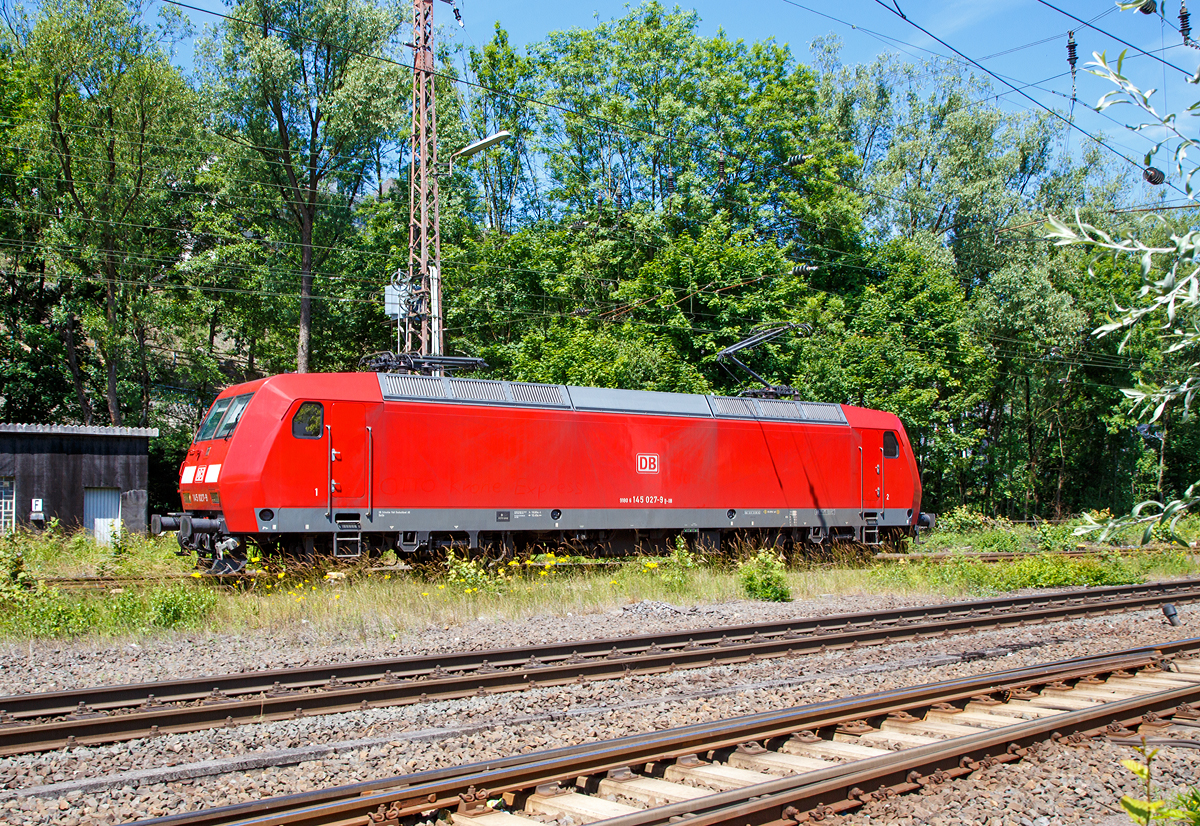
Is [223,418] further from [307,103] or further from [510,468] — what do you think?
[307,103]

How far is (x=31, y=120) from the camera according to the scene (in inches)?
1079

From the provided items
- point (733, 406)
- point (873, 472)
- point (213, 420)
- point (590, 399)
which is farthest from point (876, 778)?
point (873, 472)

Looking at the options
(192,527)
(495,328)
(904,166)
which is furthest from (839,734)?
(904,166)

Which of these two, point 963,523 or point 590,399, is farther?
point 963,523

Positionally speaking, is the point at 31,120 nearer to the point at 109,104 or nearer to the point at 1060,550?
the point at 109,104

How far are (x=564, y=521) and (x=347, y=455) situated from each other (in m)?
3.94

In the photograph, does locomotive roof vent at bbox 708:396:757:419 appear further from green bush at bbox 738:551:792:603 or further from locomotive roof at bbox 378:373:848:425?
green bush at bbox 738:551:792:603

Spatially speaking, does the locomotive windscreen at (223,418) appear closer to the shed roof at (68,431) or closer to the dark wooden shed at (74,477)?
the dark wooden shed at (74,477)

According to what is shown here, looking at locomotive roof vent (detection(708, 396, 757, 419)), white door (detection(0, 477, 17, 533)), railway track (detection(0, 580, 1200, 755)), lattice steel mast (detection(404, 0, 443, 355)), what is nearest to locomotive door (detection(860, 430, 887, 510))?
locomotive roof vent (detection(708, 396, 757, 419))

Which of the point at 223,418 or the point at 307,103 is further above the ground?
the point at 307,103

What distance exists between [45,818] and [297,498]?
26.5ft

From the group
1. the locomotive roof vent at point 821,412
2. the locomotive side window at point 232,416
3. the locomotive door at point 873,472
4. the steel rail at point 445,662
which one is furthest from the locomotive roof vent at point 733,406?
the locomotive side window at point 232,416

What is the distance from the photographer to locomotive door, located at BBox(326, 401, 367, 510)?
13133 mm

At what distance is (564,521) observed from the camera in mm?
15172
